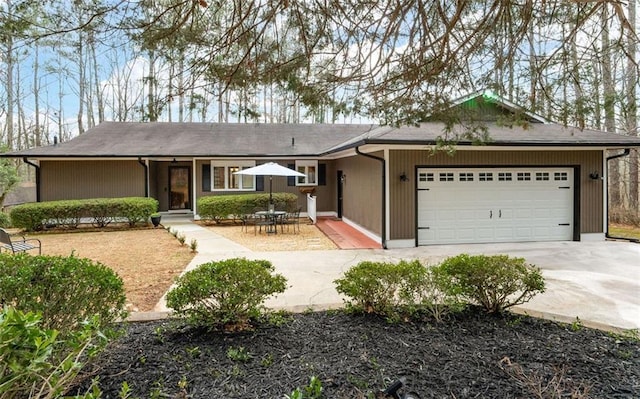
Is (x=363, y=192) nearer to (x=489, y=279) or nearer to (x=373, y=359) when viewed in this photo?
(x=489, y=279)

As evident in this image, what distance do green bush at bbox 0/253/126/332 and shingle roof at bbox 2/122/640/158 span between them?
6971 millimetres

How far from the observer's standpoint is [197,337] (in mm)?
3307

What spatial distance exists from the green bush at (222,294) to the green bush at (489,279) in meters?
1.72

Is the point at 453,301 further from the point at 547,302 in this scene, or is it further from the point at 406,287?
the point at 547,302

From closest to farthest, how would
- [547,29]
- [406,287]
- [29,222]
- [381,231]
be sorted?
[406,287]
[547,29]
[381,231]
[29,222]

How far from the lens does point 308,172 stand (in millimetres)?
15297

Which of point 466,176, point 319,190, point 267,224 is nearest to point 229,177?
point 319,190

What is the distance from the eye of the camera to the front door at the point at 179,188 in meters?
15.8

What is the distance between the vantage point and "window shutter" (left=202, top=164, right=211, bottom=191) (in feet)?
48.1

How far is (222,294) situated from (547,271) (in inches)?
228

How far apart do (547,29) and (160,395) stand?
18.9 ft

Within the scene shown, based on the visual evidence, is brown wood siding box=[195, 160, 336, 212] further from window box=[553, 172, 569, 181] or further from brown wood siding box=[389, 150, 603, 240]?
window box=[553, 172, 569, 181]

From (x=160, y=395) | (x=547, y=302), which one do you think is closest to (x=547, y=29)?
(x=547, y=302)

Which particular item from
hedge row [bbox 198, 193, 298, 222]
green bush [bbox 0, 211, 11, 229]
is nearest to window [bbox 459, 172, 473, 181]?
hedge row [bbox 198, 193, 298, 222]
